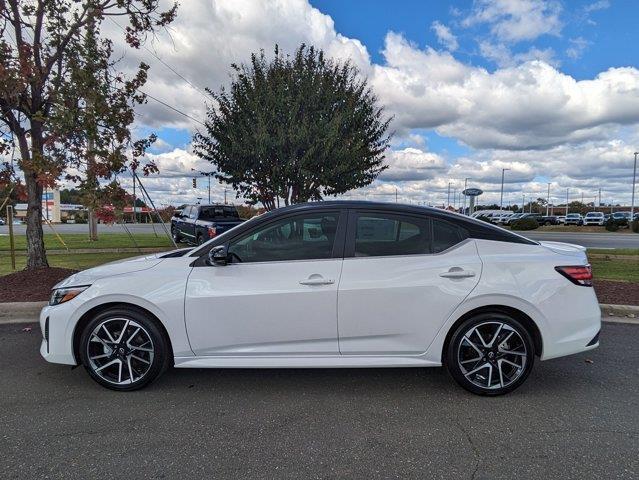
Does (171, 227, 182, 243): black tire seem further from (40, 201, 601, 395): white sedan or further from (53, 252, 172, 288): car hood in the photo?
(40, 201, 601, 395): white sedan

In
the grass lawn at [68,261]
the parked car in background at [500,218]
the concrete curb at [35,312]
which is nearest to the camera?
the concrete curb at [35,312]

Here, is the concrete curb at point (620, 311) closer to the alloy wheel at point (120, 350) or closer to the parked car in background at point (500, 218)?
the alloy wheel at point (120, 350)

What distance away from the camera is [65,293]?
380 centimetres

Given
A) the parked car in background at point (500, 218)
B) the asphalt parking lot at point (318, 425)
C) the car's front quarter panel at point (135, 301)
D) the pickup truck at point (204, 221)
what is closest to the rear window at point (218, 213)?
the pickup truck at point (204, 221)

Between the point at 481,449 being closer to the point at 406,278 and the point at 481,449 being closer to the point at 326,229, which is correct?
the point at 406,278

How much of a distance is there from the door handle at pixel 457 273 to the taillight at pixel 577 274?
75 centimetres

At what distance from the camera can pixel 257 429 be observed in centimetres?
319

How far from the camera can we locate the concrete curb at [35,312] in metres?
6.12

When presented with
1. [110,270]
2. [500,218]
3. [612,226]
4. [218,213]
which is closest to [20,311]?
[110,270]

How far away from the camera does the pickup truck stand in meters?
14.5

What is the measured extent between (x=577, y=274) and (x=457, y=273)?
1.02m

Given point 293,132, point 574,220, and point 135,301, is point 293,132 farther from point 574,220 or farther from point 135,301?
point 574,220

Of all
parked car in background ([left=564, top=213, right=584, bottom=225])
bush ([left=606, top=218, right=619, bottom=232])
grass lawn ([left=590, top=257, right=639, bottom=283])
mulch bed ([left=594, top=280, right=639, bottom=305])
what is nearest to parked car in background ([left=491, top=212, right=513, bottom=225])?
parked car in background ([left=564, top=213, right=584, bottom=225])

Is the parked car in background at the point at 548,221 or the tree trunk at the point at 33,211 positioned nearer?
the tree trunk at the point at 33,211
